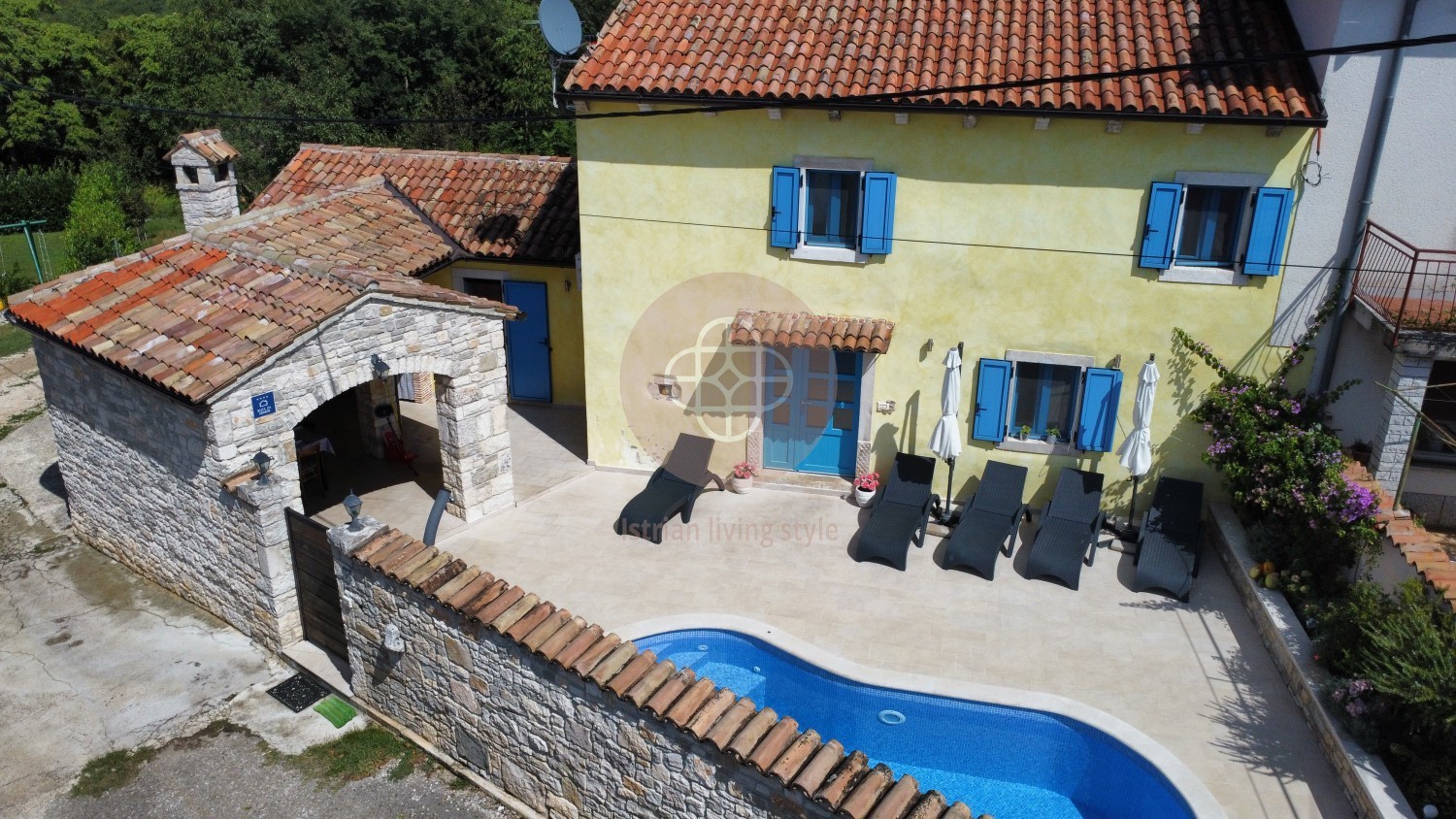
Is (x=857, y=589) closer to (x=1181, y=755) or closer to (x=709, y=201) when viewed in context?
(x=1181, y=755)

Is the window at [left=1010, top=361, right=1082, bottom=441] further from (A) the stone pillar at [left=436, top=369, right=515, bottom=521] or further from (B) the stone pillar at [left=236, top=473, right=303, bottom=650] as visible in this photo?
(B) the stone pillar at [left=236, top=473, right=303, bottom=650]

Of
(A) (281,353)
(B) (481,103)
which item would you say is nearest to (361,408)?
(A) (281,353)

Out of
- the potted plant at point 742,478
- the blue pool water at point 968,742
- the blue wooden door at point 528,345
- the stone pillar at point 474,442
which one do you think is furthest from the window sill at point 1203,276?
the blue wooden door at point 528,345

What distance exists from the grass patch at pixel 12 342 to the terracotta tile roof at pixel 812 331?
1706cm

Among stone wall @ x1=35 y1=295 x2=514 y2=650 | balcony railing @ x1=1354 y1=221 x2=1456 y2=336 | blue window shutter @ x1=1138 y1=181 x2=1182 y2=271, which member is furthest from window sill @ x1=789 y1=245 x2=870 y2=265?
balcony railing @ x1=1354 y1=221 x2=1456 y2=336

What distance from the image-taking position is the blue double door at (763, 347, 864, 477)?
1446 cm

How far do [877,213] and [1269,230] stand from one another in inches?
188

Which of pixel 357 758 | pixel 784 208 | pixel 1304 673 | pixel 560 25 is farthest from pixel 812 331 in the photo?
pixel 357 758

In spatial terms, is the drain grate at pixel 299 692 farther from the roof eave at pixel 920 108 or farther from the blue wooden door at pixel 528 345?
the roof eave at pixel 920 108

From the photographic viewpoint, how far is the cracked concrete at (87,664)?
970 cm

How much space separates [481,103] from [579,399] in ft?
88.2

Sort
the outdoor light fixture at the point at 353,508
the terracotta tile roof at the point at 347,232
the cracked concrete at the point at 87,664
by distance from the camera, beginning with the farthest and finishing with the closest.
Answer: the terracotta tile roof at the point at 347,232
the cracked concrete at the point at 87,664
the outdoor light fixture at the point at 353,508

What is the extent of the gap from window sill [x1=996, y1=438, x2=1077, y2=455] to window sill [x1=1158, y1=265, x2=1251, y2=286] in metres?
2.61

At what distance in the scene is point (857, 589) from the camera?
1249cm
